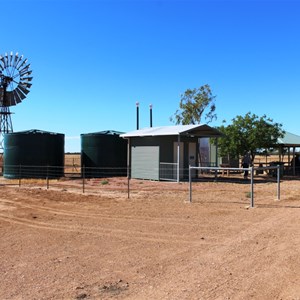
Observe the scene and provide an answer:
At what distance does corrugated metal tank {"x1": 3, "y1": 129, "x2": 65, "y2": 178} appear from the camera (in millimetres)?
26422

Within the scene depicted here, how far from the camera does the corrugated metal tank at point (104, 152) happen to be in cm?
2734

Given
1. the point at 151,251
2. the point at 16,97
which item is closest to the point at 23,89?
the point at 16,97

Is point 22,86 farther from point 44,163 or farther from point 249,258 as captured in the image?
point 249,258

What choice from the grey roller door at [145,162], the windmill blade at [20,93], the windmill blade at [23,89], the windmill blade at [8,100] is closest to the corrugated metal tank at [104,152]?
the grey roller door at [145,162]

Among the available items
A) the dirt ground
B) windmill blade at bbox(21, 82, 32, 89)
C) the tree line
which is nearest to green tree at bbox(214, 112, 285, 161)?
the tree line

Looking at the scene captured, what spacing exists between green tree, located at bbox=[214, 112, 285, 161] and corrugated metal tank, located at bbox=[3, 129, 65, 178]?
11634mm

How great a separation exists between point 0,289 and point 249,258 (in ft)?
11.9

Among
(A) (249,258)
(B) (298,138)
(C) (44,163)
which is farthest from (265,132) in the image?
(A) (249,258)

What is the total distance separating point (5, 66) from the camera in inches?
1467

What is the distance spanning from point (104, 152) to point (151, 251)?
20.8 metres

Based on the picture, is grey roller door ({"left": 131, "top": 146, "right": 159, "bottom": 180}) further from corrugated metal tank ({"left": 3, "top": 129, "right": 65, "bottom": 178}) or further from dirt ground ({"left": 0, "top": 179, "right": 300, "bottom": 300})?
dirt ground ({"left": 0, "top": 179, "right": 300, "bottom": 300})

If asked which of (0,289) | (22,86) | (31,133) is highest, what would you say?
(22,86)

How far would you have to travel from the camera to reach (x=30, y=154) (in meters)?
26.4

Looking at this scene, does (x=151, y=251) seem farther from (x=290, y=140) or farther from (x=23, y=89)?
(x=23, y=89)
